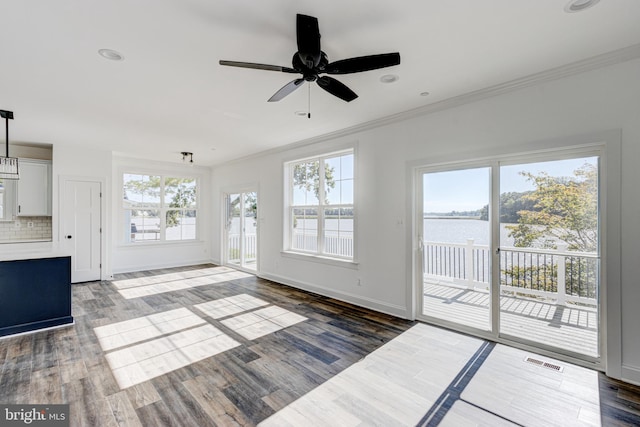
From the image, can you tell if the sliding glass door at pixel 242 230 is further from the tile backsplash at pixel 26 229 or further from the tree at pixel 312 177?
the tile backsplash at pixel 26 229

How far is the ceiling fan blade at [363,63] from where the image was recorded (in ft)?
6.70

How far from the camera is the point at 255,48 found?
248 centimetres

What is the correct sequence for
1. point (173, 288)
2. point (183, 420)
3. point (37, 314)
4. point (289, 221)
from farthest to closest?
point (289, 221), point (173, 288), point (37, 314), point (183, 420)

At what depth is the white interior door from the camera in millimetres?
5836

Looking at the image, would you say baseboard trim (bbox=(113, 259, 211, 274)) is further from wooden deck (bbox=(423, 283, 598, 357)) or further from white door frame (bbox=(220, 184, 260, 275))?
wooden deck (bbox=(423, 283, 598, 357))

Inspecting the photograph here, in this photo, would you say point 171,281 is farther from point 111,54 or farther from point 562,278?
point 562,278

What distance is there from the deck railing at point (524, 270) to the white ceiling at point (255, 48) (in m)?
1.85

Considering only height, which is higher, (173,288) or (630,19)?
(630,19)

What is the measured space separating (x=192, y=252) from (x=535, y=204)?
7.79m

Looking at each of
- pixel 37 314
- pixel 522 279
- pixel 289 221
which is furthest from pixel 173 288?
pixel 522 279

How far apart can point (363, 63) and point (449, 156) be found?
6.60 ft

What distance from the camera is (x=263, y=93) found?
3367mm

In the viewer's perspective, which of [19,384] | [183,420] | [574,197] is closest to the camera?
[183,420]

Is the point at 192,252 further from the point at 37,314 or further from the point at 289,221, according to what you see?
the point at 37,314
